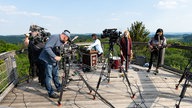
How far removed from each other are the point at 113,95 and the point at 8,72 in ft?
8.01

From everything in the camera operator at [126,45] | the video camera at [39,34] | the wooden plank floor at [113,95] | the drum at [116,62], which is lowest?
the wooden plank floor at [113,95]

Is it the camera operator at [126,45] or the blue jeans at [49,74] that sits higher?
the camera operator at [126,45]

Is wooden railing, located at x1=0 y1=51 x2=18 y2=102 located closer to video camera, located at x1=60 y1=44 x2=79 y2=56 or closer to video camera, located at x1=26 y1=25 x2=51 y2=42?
video camera, located at x1=26 y1=25 x2=51 y2=42

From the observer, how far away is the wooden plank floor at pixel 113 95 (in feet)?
11.6

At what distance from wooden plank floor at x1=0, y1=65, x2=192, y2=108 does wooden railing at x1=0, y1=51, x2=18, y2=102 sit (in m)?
0.13

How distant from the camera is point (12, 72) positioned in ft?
15.1

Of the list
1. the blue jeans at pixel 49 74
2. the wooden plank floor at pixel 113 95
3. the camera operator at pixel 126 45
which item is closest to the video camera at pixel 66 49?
the blue jeans at pixel 49 74

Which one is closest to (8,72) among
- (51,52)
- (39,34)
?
(39,34)

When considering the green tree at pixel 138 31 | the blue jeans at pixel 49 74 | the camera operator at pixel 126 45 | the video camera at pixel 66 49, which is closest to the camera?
the video camera at pixel 66 49

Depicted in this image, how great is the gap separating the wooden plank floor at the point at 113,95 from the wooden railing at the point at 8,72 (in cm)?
13

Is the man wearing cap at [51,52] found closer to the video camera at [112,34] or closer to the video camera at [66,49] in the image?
the video camera at [66,49]

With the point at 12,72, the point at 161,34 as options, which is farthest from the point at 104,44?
the point at 12,72

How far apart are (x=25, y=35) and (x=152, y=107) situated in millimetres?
2991

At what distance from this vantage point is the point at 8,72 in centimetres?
438
